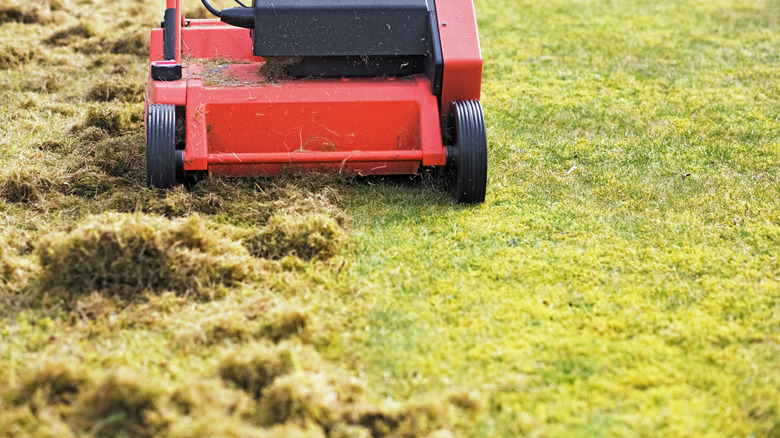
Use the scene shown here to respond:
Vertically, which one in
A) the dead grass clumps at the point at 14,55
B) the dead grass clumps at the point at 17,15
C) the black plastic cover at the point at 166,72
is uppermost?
the black plastic cover at the point at 166,72

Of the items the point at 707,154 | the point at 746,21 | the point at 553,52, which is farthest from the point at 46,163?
the point at 746,21

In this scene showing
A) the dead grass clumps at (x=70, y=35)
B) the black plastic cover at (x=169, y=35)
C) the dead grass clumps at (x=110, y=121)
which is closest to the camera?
the black plastic cover at (x=169, y=35)

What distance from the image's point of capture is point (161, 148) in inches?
181

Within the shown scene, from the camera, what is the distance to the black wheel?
4.71 meters

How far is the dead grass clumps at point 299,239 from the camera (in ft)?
13.6

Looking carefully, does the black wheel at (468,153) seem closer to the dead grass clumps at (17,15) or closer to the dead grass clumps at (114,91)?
the dead grass clumps at (114,91)

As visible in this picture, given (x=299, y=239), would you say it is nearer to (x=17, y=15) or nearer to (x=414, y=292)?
(x=414, y=292)

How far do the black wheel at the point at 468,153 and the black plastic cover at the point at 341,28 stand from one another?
1.88 feet

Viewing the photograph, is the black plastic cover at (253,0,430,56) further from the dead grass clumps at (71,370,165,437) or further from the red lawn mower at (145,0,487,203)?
the dead grass clumps at (71,370,165,437)

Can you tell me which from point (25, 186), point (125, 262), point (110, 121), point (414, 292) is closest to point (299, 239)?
point (414, 292)

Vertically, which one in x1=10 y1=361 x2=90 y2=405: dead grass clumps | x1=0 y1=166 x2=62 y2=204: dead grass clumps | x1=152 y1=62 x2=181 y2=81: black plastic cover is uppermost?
x1=152 y1=62 x2=181 y2=81: black plastic cover

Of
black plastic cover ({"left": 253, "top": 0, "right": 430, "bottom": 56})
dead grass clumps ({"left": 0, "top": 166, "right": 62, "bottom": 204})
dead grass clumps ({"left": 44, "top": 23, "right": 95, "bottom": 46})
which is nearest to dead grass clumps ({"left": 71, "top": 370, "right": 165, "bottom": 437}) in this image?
dead grass clumps ({"left": 0, "top": 166, "right": 62, "bottom": 204})

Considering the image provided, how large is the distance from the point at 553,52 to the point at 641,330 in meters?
5.68

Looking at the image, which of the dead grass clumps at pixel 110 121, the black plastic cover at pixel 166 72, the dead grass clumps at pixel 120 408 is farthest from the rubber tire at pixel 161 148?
the dead grass clumps at pixel 120 408
